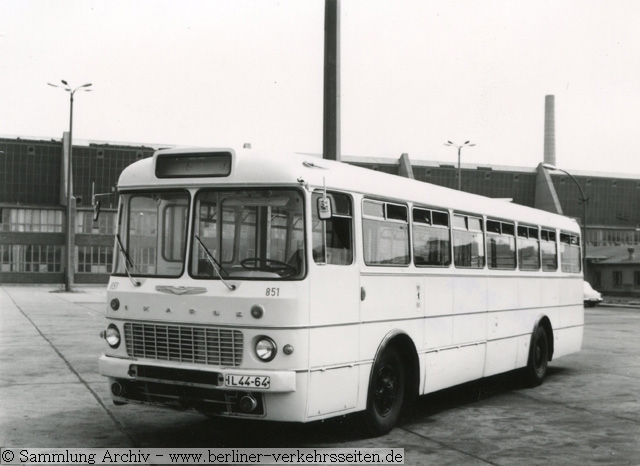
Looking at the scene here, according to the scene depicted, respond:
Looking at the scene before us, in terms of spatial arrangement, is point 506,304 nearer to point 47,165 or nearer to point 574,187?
point 47,165

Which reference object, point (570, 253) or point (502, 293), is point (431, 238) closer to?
point (502, 293)

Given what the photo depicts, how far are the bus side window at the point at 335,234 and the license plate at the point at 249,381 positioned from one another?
1180mm

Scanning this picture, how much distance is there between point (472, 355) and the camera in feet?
36.5

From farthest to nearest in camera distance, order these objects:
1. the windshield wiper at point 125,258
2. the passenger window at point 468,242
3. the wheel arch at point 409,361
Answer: the passenger window at point 468,242 → the wheel arch at point 409,361 → the windshield wiper at point 125,258

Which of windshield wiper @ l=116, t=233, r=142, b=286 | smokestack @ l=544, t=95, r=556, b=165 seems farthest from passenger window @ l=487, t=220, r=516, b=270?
smokestack @ l=544, t=95, r=556, b=165

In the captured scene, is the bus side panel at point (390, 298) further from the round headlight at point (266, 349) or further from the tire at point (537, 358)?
the tire at point (537, 358)

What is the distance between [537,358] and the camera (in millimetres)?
13508

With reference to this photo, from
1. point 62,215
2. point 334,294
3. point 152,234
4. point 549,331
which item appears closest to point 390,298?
point 334,294

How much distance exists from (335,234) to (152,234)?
1733 mm

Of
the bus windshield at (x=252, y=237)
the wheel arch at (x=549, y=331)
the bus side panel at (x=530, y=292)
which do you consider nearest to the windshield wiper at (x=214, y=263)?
the bus windshield at (x=252, y=237)

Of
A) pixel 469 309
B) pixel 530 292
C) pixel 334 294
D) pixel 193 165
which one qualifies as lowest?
pixel 469 309

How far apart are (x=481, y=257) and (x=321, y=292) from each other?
14.0ft

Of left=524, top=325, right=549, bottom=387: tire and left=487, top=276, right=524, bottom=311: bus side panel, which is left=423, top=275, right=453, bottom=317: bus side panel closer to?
left=487, top=276, right=524, bottom=311: bus side panel

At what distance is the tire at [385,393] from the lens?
28.4ft
